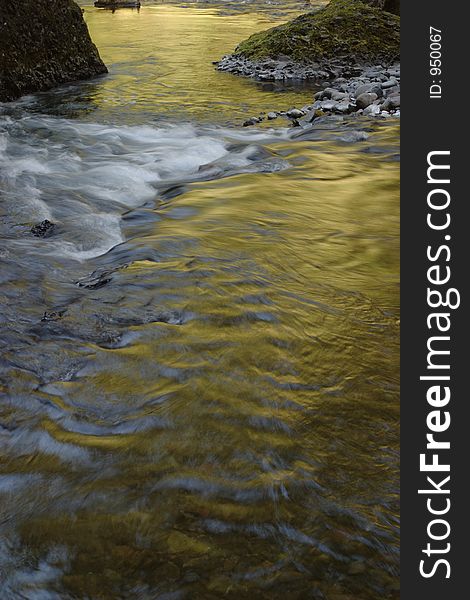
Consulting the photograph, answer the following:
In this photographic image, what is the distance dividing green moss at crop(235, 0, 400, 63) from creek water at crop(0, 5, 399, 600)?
8.64 metres

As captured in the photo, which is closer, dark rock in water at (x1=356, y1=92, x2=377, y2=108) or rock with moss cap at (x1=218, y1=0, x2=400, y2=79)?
dark rock in water at (x1=356, y1=92, x2=377, y2=108)

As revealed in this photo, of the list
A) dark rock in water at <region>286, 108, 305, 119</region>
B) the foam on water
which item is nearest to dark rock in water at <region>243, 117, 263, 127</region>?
the foam on water

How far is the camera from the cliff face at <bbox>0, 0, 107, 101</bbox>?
991 cm

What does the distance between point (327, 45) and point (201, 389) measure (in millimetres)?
13180

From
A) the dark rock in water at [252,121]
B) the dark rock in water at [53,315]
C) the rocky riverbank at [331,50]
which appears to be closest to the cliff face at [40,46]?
the rocky riverbank at [331,50]

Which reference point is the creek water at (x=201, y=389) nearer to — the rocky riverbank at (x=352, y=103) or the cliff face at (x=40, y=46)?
the rocky riverbank at (x=352, y=103)

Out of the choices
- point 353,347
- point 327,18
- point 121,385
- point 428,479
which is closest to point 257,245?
point 353,347

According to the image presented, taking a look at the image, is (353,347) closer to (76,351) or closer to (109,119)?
(76,351)

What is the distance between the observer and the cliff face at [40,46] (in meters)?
9.91

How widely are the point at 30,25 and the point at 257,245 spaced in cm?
819

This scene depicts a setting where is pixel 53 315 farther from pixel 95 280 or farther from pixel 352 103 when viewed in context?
pixel 352 103

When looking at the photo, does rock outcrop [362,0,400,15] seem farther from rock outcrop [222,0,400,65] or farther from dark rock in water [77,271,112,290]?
dark rock in water [77,271,112,290]

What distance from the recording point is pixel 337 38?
45.9 feet

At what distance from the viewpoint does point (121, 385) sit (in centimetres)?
276
